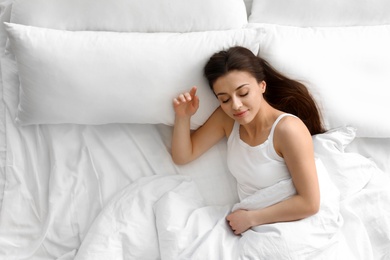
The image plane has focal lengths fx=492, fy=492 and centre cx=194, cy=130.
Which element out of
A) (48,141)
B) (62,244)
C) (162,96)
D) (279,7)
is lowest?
(62,244)

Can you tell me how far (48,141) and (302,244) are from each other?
88 centimetres

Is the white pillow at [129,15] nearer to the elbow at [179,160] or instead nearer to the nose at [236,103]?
the nose at [236,103]

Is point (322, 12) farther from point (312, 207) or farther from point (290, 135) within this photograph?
point (312, 207)

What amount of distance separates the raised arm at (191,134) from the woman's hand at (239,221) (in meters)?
0.24

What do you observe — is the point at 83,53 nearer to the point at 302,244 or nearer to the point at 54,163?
the point at 54,163

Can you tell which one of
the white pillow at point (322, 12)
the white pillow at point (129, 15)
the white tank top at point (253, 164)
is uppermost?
the white pillow at point (322, 12)

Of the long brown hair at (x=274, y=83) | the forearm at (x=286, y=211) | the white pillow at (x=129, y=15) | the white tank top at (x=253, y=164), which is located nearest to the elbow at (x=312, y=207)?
the forearm at (x=286, y=211)

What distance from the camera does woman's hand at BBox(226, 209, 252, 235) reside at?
1.48m

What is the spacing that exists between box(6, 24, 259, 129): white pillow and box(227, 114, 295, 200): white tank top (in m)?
0.19

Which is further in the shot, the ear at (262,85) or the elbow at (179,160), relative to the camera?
the elbow at (179,160)

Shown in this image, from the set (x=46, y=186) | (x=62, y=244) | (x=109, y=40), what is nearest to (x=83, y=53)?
(x=109, y=40)

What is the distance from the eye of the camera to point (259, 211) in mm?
1477

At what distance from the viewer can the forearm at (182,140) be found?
5.16 feet

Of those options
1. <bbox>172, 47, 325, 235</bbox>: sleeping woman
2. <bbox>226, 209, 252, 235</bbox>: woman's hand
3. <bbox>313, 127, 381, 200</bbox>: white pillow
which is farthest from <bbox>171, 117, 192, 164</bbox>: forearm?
<bbox>313, 127, 381, 200</bbox>: white pillow
